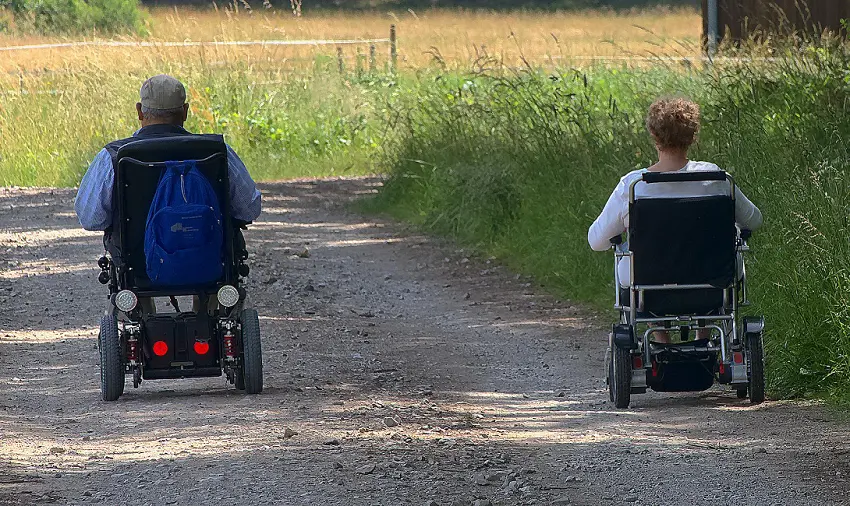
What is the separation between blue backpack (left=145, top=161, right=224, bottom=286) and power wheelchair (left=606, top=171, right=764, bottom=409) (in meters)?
1.78

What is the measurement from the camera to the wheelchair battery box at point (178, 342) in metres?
6.61

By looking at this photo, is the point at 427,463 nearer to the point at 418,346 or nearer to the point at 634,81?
the point at 418,346

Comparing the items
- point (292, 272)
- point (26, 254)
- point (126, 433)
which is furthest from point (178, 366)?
point (26, 254)

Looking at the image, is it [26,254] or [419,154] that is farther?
[419,154]

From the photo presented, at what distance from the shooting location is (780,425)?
6.06 meters

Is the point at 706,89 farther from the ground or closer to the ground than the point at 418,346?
farther from the ground

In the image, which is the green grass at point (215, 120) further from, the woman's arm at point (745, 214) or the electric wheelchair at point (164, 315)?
the woman's arm at point (745, 214)

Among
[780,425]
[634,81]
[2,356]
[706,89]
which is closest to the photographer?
[780,425]

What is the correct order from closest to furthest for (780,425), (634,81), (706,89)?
(780,425), (706,89), (634,81)

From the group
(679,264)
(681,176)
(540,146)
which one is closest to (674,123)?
(681,176)

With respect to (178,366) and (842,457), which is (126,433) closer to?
(178,366)

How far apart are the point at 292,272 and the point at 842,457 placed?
6003mm

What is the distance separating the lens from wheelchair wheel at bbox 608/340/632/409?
6.24 m

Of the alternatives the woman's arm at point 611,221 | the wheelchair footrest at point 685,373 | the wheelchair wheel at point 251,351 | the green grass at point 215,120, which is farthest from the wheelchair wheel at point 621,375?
the green grass at point 215,120
